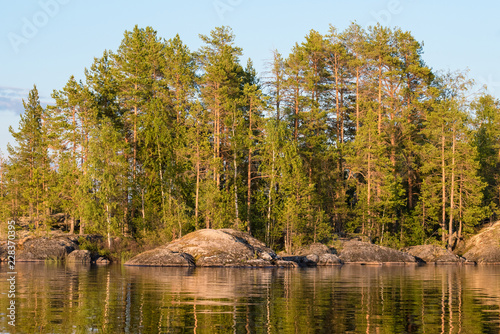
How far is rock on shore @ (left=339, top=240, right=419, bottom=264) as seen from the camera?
4788cm

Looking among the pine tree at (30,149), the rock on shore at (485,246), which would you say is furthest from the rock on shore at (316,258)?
the pine tree at (30,149)

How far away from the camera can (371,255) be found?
48.0 meters

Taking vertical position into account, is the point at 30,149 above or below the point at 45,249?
above

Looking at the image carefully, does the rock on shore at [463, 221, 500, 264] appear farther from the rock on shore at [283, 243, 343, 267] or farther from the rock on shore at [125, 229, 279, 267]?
the rock on shore at [125, 229, 279, 267]

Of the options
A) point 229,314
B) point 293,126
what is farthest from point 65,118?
point 229,314

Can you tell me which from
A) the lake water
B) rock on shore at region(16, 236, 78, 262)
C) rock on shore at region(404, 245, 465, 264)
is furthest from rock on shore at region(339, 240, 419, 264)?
the lake water

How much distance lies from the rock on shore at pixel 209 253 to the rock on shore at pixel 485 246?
24186 mm

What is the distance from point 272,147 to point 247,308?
37830mm

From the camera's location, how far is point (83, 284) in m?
22.0

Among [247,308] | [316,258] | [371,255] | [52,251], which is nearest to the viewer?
[247,308]

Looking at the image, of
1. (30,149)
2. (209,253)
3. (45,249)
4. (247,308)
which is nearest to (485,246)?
(209,253)

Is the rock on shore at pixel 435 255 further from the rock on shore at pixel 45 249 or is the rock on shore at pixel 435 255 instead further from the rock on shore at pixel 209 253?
the rock on shore at pixel 45 249

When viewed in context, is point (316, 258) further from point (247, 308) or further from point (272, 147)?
point (247, 308)

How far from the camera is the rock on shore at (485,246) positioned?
52.5 meters
